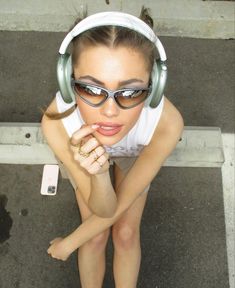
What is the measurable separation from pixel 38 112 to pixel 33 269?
135 cm

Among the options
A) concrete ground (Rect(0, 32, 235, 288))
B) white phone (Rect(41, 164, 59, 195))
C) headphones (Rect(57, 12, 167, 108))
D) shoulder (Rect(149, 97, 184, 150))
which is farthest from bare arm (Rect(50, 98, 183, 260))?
white phone (Rect(41, 164, 59, 195))

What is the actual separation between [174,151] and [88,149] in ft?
5.05

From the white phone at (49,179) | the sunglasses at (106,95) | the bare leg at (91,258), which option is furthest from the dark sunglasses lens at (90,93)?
the white phone at (49,179)

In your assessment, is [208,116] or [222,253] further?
[208,116]

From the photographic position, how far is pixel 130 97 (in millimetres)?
1664

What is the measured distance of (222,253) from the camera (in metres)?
2.88

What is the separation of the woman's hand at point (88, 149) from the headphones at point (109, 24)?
7.5 inches

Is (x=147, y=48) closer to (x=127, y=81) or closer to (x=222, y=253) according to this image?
(x=127, y=81)

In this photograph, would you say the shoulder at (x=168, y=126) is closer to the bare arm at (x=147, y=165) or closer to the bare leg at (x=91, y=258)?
the bare arm at (x=147, y=165)

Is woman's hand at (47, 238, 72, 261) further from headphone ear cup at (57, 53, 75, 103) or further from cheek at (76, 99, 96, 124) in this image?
headphone ear cup at (57, 53, 75, 103)

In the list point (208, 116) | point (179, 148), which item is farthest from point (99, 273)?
point (208, 116)

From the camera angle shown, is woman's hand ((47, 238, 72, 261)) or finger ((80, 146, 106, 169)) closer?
finger ((80, 146, 106, 169))

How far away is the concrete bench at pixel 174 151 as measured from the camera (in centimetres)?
310

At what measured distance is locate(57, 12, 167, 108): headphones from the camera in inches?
64.1
